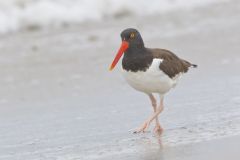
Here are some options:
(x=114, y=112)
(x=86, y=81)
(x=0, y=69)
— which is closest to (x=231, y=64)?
(x=86, y=81)

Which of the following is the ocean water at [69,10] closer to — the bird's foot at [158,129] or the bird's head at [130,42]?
the bird's head at [130,42]

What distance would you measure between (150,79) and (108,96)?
1.88 metres

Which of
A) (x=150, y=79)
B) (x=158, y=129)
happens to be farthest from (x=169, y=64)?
(x=158, y=129)

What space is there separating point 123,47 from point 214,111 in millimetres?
1168

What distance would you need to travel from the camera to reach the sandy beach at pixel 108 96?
22.5 ft

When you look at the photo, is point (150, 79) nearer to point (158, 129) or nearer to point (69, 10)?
point (158, 129)

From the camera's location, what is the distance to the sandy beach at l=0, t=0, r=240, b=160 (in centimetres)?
686

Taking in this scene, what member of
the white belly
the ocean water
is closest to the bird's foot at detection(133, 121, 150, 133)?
the white belly

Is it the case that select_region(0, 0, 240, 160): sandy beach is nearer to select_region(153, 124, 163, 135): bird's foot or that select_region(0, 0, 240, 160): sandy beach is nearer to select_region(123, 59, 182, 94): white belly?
select_region(153, 124, 163, 135): bird's foot

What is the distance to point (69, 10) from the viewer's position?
16266 millimetres

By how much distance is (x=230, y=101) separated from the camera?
828cm

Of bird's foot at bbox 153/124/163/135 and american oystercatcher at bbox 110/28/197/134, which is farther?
american oystercatcher at bbox 110/28/197/134

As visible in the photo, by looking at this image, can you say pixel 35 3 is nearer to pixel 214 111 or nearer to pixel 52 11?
pixel 52 11

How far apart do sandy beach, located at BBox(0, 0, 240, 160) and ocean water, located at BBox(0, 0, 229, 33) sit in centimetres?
42
